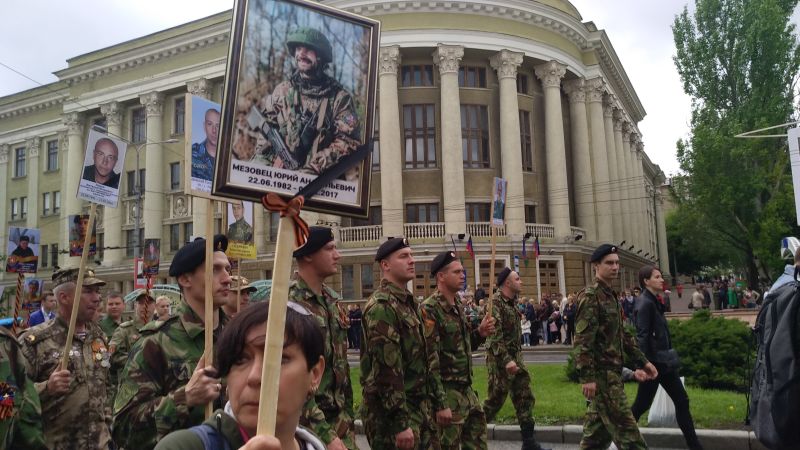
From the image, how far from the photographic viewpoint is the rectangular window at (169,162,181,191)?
4419 centimetres

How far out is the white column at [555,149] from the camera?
3925 cm

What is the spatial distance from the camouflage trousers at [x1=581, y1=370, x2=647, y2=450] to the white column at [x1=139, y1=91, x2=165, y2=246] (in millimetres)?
40568

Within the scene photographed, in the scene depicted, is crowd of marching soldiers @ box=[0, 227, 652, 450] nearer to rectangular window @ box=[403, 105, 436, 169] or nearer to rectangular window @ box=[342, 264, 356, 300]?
rectangular window @ box=[342, 264, 356, 300]

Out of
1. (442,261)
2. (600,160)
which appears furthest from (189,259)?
(600,160)

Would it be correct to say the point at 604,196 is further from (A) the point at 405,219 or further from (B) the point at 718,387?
(B) the point at 718,387

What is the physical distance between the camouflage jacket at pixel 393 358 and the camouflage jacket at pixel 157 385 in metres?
1.66

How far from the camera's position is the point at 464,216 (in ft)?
120

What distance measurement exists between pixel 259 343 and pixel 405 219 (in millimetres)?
35879

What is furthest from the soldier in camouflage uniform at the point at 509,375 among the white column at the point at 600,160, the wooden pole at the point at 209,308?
the white column at the point at 600,160

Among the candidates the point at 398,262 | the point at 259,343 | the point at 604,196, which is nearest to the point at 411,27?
the point at 604,196

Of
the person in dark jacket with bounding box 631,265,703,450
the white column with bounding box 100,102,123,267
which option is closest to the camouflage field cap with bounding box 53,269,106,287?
the person in dark jacket with bounding box 631,265,703,450

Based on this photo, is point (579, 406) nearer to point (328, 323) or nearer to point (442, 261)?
point (442, 261)

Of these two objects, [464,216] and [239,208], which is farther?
[464,216]

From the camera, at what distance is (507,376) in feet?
27.7
